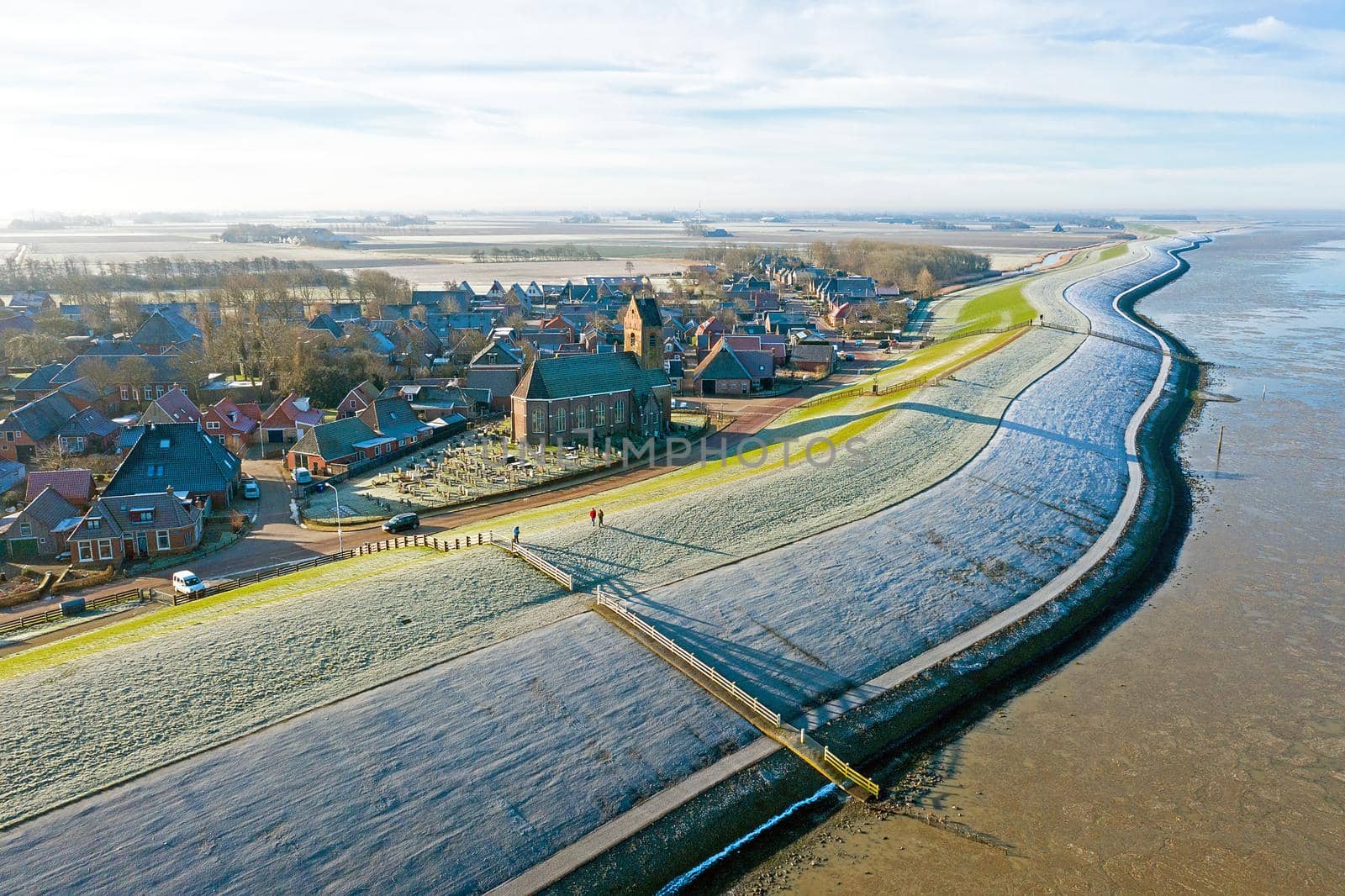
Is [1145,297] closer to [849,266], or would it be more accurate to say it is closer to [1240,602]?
[849,266]

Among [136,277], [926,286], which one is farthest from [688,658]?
[136,277]

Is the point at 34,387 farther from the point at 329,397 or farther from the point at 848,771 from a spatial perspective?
the point at 848,771

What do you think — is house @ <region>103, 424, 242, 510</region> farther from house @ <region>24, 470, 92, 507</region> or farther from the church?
the church

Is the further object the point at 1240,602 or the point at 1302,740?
the point at 1240,602

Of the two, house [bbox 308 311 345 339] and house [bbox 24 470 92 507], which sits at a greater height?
house [bbox 308 311 345 339]

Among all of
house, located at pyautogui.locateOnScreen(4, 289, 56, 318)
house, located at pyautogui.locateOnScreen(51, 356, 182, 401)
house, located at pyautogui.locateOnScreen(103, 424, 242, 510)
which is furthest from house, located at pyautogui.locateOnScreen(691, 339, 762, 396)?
house, located at pyautogui.locateOnScreen(4, 289, 56, 318)

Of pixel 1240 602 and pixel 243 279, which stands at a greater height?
pixel 243 279

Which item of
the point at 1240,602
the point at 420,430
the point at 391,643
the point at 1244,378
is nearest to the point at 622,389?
the point at 420,430
